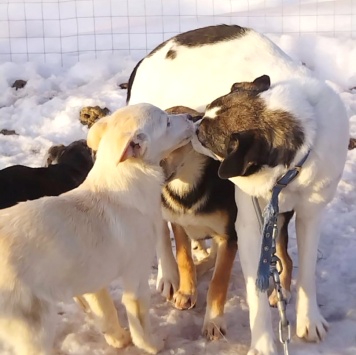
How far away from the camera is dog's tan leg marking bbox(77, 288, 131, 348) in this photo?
12.6 ft

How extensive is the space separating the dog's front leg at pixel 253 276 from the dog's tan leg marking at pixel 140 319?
529 millimetres

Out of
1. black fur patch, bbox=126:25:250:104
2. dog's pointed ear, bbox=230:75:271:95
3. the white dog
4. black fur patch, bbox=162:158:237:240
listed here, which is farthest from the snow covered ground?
black fur patch, bbox=126:25:250:104

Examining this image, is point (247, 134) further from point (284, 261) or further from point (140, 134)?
point (284, 261)

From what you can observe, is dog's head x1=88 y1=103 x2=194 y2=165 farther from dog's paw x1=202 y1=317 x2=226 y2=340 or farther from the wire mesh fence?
the wire mesh fence

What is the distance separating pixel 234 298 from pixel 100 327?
920 millimetres

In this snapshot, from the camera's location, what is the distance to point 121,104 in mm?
7051

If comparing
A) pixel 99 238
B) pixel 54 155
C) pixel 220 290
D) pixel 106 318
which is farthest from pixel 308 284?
pixel 54 155

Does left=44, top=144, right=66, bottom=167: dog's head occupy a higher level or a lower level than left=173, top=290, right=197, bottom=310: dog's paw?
higher

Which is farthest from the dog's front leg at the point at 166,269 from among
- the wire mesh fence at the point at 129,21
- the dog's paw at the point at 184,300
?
the wire mesh fence at the point at 129,21

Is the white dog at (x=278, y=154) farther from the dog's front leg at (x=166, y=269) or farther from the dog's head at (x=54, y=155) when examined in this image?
the dog's head at (x=54, y=155)

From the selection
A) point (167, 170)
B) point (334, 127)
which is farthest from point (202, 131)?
point (334, 127)

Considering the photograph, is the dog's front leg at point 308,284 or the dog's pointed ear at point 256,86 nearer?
the dog's pointed ear at point 256,86

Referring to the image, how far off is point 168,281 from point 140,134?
4.39 feet

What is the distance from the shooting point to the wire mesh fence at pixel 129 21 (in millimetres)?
8750
